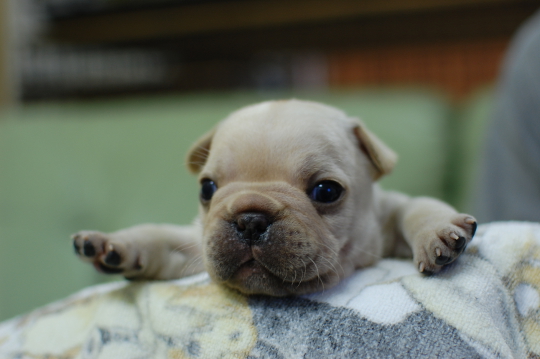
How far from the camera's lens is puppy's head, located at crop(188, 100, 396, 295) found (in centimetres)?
91

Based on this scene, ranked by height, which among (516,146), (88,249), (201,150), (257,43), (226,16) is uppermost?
(226,16)

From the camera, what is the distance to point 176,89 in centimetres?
338

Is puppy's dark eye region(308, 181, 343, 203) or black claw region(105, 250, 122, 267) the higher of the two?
Answer: puppy's dark eye region(308, 181, 343, 203)

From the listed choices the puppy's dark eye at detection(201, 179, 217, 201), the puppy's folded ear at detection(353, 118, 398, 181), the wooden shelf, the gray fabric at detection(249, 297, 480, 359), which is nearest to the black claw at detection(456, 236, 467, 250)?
the gray fabric at detection(249, 297, 480, 359)

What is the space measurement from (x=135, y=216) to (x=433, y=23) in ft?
7.02

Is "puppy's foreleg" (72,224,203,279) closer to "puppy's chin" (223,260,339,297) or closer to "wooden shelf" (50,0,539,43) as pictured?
"puppy's chin" (223,260,339,297)

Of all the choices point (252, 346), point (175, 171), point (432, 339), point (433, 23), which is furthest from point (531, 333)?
point (433, 23)

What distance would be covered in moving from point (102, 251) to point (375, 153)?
29.9 inches

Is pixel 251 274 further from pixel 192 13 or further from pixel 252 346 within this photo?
pixel 192 13

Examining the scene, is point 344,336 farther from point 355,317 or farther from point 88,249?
point 88,249

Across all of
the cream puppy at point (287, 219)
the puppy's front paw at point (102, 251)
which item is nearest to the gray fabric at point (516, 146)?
the cream puppy at point (287, 219)

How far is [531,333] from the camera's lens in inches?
33.9

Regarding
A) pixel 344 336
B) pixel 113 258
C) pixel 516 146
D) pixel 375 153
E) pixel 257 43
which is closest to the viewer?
pixel 344 336

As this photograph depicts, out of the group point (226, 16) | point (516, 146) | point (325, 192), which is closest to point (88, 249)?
point (325, 192)
